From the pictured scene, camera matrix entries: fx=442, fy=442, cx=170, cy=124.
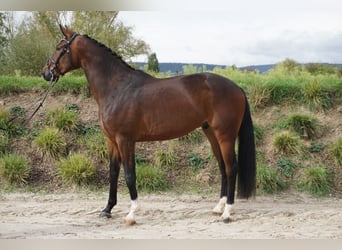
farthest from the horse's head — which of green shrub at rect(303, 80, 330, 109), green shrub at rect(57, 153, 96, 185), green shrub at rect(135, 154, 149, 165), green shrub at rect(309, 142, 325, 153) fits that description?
green shrub at rect(303, 80, 330, 109)

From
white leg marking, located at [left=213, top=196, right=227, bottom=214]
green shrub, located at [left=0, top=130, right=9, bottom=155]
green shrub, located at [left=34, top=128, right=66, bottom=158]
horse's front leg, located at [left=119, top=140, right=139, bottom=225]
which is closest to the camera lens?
horse's front leg, located at [left=119, top=140, right=139, bottom=225]

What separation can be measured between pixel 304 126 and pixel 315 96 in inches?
33.7

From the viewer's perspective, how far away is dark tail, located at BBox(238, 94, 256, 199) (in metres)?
5.18

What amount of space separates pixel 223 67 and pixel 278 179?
3.80 meters

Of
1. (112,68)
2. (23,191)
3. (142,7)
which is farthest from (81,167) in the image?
(142,7)

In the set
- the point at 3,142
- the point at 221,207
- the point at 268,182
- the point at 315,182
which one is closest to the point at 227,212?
the point at 221,207

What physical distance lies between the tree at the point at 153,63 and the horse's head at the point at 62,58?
13.1 ft

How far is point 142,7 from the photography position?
3.82 m

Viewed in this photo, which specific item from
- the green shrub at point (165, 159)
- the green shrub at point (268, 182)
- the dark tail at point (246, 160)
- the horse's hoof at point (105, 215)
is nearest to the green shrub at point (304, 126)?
the green shrub at point (268, 182)

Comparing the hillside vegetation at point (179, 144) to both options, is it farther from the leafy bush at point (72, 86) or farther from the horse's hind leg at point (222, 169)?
the horse's hind leg at point (222, 169)

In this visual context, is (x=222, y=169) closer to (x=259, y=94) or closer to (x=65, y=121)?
(x=259, y=94)

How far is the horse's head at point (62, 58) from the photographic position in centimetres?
506

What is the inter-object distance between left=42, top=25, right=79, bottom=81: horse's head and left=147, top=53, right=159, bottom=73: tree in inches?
157

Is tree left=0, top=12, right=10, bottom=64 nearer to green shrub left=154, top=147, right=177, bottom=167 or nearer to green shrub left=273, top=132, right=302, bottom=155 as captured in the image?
green shrub left=154, top=147, right=177, bottom=167
